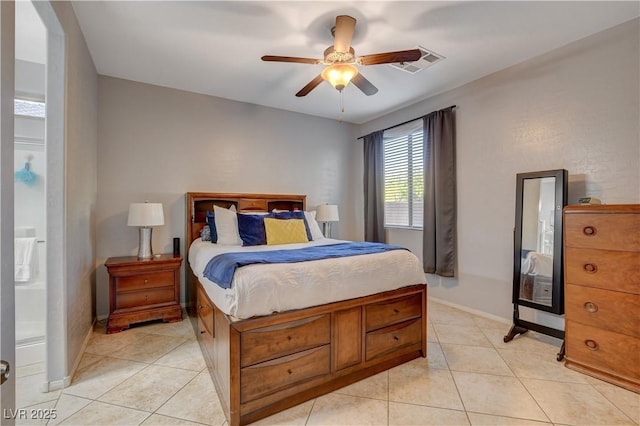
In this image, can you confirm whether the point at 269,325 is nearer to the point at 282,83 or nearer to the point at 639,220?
the point at 639,220

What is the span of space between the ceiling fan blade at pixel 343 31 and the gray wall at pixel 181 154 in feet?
7.47

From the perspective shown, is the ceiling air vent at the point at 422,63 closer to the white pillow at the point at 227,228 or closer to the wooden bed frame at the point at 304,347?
the wooden bed frame at the point at 304,347

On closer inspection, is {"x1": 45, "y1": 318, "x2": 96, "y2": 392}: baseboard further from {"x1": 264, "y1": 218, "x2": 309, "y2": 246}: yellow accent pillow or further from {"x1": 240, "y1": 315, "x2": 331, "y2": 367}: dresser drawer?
{"x1": 264, "y1": 218, "x2": 309, "y2": 246}: yellow accent pillow

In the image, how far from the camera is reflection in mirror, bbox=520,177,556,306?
2.66 meters

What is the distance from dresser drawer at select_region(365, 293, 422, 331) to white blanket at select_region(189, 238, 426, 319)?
0.12 m

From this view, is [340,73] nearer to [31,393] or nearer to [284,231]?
[284,231]

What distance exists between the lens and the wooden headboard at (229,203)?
3.70m

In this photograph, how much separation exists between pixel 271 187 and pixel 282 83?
4.85 ft

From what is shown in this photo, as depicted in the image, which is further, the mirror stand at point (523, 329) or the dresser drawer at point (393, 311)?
the mirror stand at point (523, 329)

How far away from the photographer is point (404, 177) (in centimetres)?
438

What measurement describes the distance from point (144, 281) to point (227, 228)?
996 millimetres

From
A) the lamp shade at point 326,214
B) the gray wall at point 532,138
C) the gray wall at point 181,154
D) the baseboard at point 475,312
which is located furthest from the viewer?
the lamp shade at point 326,214

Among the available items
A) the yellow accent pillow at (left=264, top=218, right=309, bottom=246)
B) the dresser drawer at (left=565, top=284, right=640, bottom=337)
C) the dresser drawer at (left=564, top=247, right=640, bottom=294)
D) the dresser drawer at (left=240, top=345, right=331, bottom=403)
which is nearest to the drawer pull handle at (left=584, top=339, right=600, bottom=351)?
the dresser drawer at (left=565, top=284, right=640, bottom=337)

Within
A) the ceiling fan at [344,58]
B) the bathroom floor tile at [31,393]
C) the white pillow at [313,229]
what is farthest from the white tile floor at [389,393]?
the ceiling fan at [344,58]
